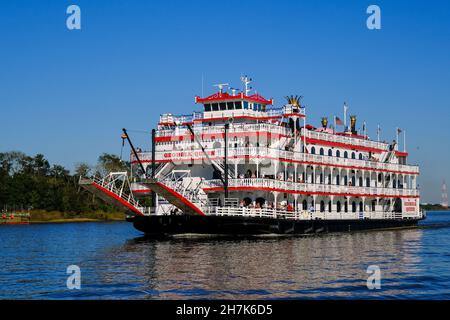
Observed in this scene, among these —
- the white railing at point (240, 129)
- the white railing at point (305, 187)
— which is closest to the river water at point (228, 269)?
the white railing at point (305, 187)

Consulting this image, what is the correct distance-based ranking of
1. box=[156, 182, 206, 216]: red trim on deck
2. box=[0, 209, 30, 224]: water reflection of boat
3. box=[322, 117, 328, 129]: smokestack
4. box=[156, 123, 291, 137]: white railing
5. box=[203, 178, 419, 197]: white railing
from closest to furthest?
1. box=[156, 182, 206, 216]: red trim on deck
2. box=[203, 178, 419, 197]: white railing
3. box=[156, 123, 291, 137]: white railing
4. box=[322, 117, 328, 129]: smokestack
5. box=[0, 209, 30, 224]: water reflection of boat

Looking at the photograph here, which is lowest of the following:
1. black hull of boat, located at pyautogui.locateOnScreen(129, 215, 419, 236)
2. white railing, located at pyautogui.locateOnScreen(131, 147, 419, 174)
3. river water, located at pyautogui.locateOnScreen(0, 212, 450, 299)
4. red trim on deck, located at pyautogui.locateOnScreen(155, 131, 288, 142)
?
river water, located at pyautogui.locateOnScreen(0, 212, 450, 299)

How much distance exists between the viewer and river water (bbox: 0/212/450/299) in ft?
70.7

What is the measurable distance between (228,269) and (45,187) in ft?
244

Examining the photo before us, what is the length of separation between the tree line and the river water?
48732 mm

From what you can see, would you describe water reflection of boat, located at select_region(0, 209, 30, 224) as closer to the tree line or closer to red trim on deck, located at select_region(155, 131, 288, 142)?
the tree line

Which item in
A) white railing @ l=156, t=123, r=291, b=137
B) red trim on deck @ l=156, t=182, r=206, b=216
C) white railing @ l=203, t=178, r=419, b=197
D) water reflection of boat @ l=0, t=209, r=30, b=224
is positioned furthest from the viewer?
water reflection of boat @ l=0, t=209, r=30, b=224

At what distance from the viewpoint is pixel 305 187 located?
1964 inches

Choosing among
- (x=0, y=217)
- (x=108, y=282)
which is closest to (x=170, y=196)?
(x=108, y=282)

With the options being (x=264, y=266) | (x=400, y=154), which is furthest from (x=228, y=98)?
(x=264, y=266)

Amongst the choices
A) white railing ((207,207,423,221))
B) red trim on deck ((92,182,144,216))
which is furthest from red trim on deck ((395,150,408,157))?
red trim on deck ((92,182,144,216))

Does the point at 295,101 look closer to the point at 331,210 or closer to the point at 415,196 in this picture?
the point at 331,210

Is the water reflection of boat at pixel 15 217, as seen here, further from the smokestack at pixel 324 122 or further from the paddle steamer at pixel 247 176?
the smokestack at pixel 324 122

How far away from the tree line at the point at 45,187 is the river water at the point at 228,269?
48.7 meters
